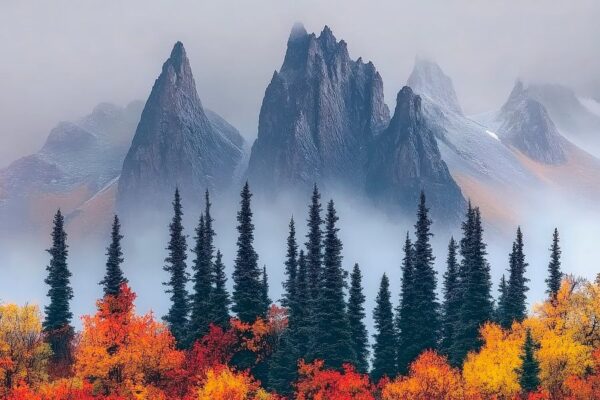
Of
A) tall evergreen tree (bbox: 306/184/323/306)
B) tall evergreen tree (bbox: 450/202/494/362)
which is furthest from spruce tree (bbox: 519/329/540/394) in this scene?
tall evergreen tree (bbox: 306/184/323/306)

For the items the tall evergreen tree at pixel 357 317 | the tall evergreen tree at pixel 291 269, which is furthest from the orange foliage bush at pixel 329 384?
the tall evergreen tree at pixel 291 269

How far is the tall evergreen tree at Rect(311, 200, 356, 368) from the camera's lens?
3851 inches

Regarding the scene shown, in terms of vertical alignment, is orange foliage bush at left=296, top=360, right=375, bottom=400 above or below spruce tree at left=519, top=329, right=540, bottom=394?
below

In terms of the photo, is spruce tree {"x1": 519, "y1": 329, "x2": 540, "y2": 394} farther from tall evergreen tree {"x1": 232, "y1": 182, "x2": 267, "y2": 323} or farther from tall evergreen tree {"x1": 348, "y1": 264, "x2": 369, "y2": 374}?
tall evergreen tree {"x1": 232, "y1": 182, "x2": 267, "y2": 323}

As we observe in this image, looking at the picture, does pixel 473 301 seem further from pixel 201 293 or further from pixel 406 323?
pixel 201 293

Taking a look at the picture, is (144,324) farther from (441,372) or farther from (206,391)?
(441,372)

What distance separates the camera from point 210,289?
112625 millimetres

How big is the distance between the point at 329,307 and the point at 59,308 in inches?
1751

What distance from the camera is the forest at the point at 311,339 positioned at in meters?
83.8

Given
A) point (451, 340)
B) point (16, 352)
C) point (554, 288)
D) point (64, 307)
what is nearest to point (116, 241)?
point (64, 307)

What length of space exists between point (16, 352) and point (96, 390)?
522 inches

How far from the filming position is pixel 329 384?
94.2 metres

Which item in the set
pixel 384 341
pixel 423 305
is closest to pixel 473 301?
pixel 423 305

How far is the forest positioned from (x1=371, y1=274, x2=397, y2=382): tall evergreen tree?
0.71 ft
